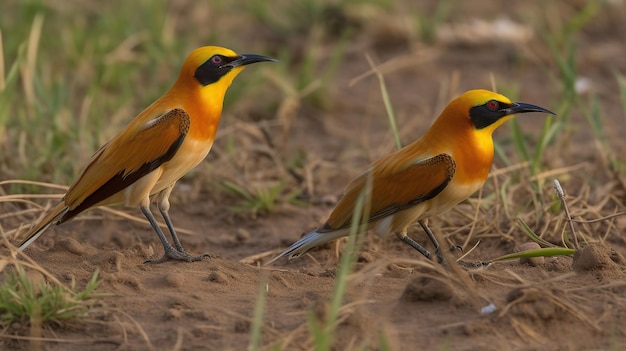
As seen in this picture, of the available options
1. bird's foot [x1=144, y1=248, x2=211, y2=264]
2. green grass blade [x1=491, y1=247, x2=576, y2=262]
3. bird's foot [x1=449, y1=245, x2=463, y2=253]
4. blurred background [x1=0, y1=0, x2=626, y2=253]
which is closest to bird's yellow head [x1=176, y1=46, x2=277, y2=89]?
blurred background [x1=0, y1=0, x2=626, y2=253]

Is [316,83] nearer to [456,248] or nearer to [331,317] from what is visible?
[456,248]

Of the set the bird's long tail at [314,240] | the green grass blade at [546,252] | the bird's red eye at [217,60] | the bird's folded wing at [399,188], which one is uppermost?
the bird's red eye at [217,60]

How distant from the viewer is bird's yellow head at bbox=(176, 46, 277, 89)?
524 centimetres

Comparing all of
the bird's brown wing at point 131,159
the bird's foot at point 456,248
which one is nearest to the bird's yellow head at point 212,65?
the bird's brown wing at point 131,159

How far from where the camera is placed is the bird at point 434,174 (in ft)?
16.0

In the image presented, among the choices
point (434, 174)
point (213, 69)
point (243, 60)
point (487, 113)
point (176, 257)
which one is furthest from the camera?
point (243, 60)

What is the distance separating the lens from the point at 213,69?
5.29m

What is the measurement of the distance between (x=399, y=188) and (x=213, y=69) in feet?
3.53

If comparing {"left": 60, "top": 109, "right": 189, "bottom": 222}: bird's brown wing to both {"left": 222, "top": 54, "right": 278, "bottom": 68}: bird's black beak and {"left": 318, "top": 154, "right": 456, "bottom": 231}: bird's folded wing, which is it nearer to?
{"left": 222, "top": 54, "right": 278, "bottom": 68}: bird's black beak

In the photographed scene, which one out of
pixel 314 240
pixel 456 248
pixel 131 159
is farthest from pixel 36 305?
pixel 456 248

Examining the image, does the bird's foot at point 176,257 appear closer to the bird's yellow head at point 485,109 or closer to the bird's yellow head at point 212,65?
the bird's yellow head at point 212,65

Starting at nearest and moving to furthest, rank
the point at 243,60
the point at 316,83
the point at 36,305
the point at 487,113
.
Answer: the point at 36,305
the point at 487,113
the point at 243,60
the point at 316,83

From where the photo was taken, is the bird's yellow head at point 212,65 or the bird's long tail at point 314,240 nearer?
the bird's long tail at point 314,240

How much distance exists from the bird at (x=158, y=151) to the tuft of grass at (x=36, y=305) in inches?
33.4
